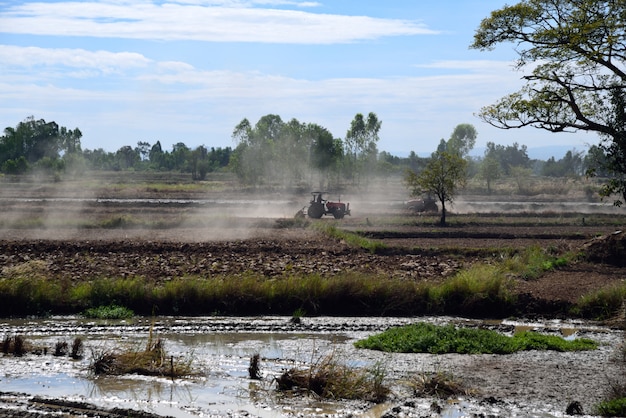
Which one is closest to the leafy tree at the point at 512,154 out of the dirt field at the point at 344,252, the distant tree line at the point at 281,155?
the distant tree line at the point at 281,155

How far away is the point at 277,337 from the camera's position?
61.3ft

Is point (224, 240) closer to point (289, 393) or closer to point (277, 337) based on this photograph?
point (277, 337)

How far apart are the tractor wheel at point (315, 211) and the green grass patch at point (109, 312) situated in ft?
98.3

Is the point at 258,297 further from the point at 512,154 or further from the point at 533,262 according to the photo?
the point at 512,154

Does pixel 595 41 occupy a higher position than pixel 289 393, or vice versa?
pixel 595 41

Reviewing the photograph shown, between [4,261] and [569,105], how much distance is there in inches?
893

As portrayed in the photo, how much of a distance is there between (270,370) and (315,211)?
36.1 meters

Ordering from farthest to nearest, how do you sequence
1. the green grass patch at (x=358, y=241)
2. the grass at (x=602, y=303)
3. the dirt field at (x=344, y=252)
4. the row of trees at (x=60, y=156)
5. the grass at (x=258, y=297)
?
the row of trees at (x=60, y=156), the green grass patch at (x=358, y=241), the grass at (x=258, y=297), the grass at (x=602, y=303), the dirt field at (x=344, y=252)

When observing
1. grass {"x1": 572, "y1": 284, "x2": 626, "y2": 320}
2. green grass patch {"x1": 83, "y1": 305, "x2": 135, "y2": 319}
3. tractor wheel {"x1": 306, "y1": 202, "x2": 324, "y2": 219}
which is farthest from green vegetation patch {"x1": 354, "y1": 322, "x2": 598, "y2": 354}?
tractor wheel {"x1": 306, "y1": 202, "x2": 324, "y2": 219}

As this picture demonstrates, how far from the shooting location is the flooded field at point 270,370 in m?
12.6

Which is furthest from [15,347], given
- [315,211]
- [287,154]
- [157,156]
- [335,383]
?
[157,156]

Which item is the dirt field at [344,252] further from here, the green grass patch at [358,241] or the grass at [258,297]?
the grass at [258,297]

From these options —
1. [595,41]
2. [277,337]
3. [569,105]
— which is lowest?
[277,337]

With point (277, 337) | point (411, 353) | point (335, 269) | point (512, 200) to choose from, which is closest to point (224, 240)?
point (335, 269)
